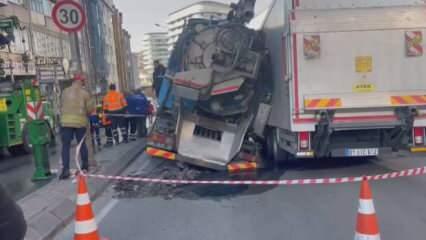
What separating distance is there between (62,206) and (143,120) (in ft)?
30.4

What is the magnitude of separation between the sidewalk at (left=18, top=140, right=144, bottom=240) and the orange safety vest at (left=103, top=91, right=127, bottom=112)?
125 inches

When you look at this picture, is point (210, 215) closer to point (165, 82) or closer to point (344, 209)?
point (344, 209)

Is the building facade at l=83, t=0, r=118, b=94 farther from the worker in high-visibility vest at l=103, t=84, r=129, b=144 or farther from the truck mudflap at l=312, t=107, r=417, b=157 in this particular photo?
the truck mudflap at l=312, t=107, r=417, b=157

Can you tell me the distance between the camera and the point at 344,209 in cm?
638

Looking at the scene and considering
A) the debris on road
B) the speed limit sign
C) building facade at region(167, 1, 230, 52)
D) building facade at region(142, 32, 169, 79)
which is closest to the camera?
the debris on road

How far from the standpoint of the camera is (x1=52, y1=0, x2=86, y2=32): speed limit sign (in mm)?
8969

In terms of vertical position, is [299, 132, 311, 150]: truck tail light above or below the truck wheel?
above

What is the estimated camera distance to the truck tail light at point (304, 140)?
825 cm

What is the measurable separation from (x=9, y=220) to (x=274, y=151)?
760 cm

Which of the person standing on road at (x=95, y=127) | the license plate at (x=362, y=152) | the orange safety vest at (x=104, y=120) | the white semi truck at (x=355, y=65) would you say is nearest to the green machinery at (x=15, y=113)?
the person standing on road at (x=95, y=127)

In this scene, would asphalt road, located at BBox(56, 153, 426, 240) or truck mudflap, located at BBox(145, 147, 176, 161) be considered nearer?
asphalt road, located at BBox(56, 153, 426, 240)

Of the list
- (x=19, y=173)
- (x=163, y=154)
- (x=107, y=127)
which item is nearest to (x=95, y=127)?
(x=107, y=127)

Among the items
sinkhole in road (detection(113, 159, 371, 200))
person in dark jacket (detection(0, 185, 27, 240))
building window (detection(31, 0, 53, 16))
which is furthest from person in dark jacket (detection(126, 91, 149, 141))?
building window (detection(31, 0, 53, 16))

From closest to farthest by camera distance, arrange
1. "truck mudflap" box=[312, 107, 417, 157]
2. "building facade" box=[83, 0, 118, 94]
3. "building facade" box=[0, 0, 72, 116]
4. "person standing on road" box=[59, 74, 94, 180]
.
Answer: "truck mudflap" box=[312, 107, 417, 157] < "person standing on road" box=[59, 74, 94, 180] < "building facade" box=[0, 0, 72, 116] < "building facade" box=[83, 0, 118, 94]
